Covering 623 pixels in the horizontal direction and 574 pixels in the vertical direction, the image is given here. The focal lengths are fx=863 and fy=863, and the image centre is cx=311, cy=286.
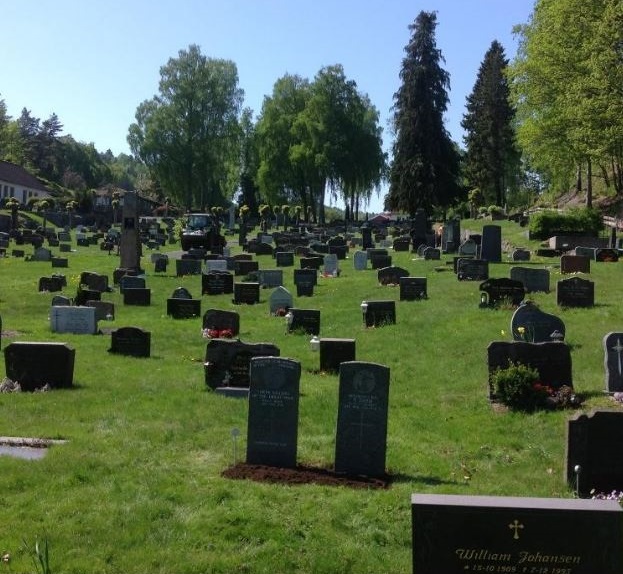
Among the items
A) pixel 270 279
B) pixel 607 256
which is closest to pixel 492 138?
pixel 607 256

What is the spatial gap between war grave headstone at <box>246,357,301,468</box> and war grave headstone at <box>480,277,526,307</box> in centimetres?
1230

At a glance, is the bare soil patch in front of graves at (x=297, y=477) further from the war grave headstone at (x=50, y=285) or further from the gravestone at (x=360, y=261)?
the gravestone at (x=360, y=261)

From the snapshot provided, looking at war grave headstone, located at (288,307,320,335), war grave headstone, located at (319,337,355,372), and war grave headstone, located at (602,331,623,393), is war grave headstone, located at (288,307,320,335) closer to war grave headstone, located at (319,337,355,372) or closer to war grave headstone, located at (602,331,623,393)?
war grave headstone, located at (319,337,355,372)

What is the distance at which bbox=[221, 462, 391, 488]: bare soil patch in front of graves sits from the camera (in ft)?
29.8

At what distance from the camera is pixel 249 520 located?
7770mm

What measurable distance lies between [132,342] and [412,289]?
975 centimetres

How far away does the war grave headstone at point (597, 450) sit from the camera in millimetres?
8812

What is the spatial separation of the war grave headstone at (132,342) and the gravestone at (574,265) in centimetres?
1651

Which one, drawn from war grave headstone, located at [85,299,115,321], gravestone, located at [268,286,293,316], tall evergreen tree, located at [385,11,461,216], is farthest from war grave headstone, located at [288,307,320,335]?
tall evergreen tree, located at [385,11,461,216]

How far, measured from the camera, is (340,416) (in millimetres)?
9695

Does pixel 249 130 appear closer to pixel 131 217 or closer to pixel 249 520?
pixel 131 217

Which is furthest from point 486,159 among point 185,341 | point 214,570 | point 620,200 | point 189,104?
point 214,570

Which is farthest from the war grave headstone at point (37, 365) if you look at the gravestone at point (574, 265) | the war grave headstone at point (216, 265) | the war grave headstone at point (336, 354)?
the war grave headstone at point (216, 265)

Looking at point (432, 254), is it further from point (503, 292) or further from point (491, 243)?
point (503, 292)
